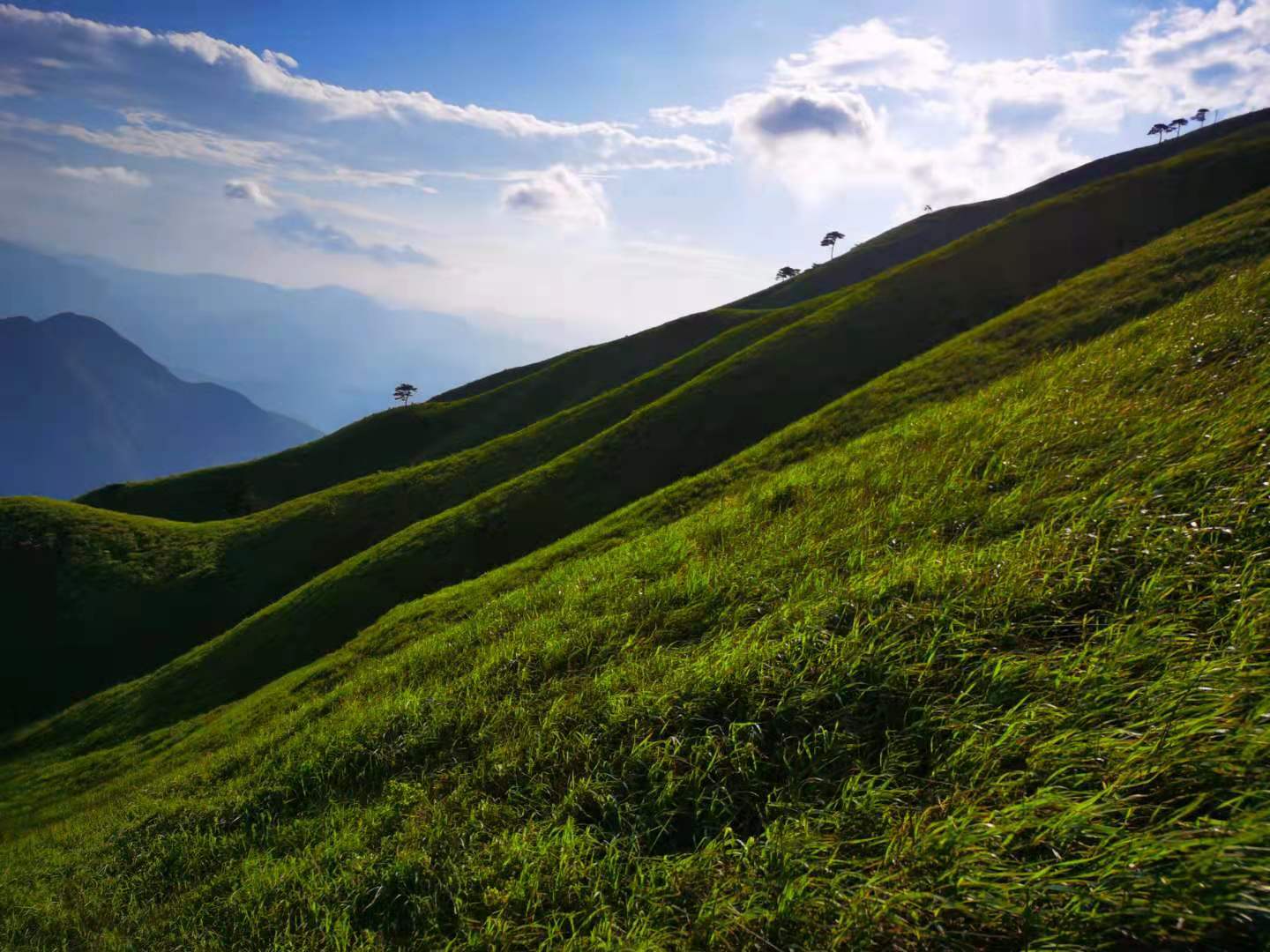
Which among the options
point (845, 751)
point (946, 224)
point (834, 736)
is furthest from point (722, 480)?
point (946, 224)

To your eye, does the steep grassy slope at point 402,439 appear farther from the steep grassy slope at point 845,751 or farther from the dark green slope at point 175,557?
the steep grassy slope at point 845,751

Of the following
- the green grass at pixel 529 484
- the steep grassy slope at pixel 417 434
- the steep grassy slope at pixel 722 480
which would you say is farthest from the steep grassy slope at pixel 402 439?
the steep grassy slope at pixel 722 480

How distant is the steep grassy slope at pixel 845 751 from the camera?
159 inches

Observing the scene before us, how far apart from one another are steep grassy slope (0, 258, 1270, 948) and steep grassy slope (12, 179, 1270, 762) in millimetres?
12702

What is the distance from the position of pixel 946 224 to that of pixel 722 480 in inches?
6334

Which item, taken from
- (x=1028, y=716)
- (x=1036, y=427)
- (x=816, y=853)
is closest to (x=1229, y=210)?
(x=1036, y=427)

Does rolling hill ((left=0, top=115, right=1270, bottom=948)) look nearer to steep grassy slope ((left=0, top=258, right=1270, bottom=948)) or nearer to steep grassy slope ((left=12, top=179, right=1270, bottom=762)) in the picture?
steep grassy slope ((left=0, top=258, right=1270, bottom=948))

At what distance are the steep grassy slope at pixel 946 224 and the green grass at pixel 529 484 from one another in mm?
82014

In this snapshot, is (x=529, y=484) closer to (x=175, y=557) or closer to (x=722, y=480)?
(x=722, y=480)

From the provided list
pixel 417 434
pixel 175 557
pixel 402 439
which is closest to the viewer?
pixel 175 557

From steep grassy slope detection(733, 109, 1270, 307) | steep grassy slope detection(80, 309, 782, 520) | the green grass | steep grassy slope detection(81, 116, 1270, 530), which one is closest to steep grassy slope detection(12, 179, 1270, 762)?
the green grass

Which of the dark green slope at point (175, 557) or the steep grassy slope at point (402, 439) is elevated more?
the steep grassy slope at point (402, 439)

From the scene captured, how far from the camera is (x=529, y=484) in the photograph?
38.3m

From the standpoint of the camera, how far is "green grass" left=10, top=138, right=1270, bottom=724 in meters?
28.7
